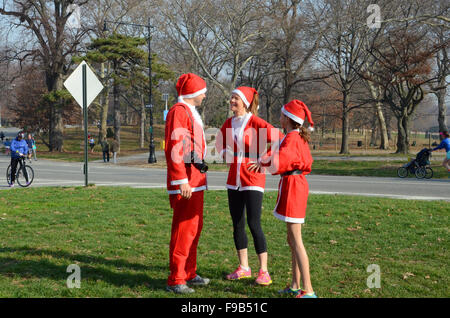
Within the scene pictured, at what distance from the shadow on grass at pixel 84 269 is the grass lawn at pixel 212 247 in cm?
1

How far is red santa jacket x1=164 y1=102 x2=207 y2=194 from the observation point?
4.37 metres

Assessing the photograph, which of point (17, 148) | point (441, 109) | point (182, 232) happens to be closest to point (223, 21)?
point (17, 148)

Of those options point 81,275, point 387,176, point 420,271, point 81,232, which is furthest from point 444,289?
point 387,176

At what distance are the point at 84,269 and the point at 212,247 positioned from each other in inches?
73.2

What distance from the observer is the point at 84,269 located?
5199 millimetres

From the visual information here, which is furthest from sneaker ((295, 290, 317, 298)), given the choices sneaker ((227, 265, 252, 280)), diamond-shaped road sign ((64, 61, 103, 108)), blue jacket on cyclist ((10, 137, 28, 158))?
blue jacket on cyclist ((10, 137, 28, 158))

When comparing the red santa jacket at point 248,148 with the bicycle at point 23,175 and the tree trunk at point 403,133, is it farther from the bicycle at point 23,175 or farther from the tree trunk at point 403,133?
the tree trunk at point 403,133

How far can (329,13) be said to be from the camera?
31.0m

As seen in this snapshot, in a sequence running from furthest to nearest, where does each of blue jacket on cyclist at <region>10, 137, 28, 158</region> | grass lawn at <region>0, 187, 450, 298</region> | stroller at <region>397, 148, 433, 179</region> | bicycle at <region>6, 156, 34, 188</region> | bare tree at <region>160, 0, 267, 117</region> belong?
bare tree at <region>160, 0, 267, 117</region>
stroller at <region>397, 148, 433, 179</region>
bicycle at <region>6, 156, 34, 188</region>
blue jacket on cyclist at <region>10, 137, 28, 158</region>
grass lawn at <region>0, 187, 450, 298</region>

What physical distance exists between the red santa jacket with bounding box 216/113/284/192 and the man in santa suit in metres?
0.35

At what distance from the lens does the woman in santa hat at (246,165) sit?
185 inches

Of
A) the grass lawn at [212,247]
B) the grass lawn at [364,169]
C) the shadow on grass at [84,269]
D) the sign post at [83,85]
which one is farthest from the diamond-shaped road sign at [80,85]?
the grass lawn at [364,169]

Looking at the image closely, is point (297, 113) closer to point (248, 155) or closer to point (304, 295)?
point (248, 155)

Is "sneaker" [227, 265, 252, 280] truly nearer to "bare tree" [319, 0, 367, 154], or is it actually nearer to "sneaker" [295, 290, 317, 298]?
"sneaker" [295, 290, 317, 298]
